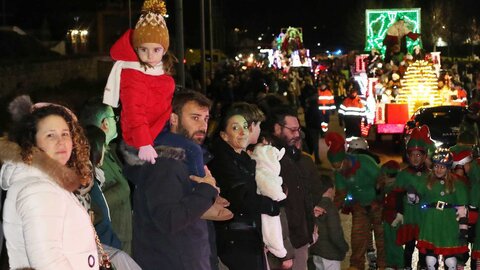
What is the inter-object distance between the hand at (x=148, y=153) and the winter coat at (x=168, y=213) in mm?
40

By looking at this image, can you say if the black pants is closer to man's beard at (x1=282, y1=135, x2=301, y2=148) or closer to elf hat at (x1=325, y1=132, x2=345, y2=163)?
man's beard at (x1=282, y1=135, x2=301, y2=148)

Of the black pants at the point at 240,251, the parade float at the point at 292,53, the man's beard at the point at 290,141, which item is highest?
the parade float at the point at 292,53

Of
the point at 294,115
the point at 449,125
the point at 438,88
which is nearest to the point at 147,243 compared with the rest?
the point at 294,115

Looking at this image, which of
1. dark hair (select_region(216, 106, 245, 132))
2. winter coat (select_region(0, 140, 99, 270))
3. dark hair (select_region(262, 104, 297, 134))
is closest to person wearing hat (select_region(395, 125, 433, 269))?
dark hair (select_region(262, 104, 297, 134))

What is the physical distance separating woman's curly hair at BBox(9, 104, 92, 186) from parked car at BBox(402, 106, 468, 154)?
14.9 meters

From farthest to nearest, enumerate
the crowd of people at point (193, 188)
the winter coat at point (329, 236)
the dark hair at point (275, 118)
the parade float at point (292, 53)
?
the parade float at point (292, 53), the winter coat at point (329, 236), the dark hair at point (275, 118), the crowd of people at point (193, 188)

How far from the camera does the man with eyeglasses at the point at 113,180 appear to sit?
6.07m

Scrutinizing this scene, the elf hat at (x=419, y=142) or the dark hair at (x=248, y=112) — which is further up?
the dark hair at (x=248, y=112)

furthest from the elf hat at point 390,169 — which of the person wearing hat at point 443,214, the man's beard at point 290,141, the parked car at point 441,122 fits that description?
the parked car at point 441,122

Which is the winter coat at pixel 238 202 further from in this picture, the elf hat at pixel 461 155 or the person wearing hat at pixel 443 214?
the elf hat at pixel 461 155

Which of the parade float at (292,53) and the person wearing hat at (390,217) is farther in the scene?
the parade float at (292,53)

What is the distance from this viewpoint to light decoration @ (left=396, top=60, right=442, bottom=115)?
21.7 m

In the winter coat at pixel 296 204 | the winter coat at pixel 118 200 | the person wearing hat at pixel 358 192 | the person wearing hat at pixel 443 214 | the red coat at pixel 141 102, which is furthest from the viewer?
the person wearing hat at pixel 358 192

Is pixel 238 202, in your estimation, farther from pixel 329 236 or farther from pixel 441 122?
pixel 441 122
